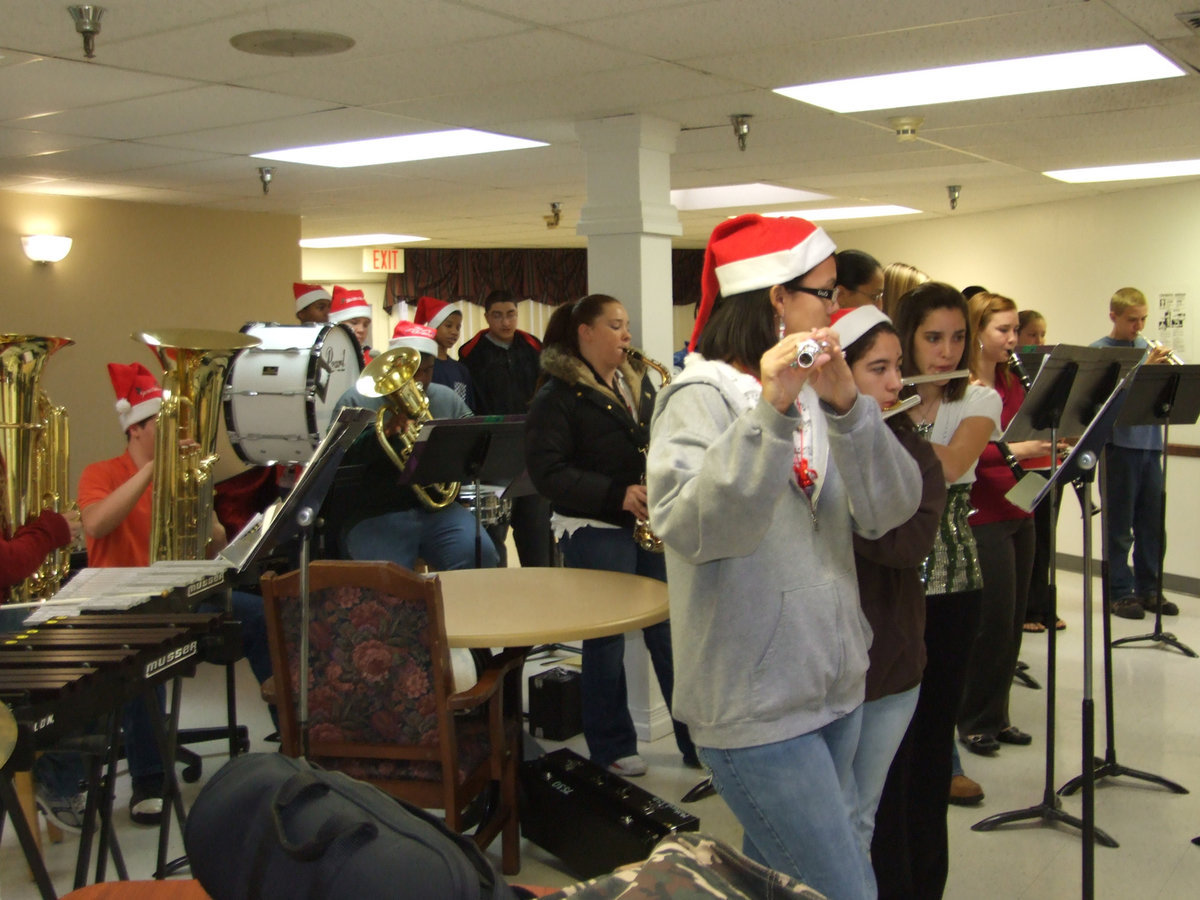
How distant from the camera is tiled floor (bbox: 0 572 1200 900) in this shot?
2848 millimetres

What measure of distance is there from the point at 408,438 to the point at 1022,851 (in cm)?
232

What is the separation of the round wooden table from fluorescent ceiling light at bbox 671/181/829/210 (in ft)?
13.7

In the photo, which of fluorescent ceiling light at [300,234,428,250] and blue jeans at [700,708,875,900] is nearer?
blue jeans at [700,708,875,900]

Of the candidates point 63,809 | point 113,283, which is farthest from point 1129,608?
point 113,283

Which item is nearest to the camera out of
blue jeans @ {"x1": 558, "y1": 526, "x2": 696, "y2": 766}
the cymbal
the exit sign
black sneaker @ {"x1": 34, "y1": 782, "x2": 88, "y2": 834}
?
the cymbal

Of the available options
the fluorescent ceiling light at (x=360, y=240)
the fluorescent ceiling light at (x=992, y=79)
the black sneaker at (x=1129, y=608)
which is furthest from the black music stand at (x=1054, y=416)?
the fluorescent ceiling light at (x=360, y=240)

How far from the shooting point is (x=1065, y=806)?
327cm

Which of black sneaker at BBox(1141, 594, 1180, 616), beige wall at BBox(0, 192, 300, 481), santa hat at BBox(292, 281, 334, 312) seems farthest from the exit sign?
black sneaker at BBox(1141, 594, 1180, 616)

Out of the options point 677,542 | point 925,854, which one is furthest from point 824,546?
point 925,854

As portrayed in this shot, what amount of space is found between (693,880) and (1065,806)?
2.67 metres

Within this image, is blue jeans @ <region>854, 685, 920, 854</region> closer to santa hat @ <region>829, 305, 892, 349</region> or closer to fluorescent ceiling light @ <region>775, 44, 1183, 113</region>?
santa hat @ <region>829, 305, 892, 349</region>

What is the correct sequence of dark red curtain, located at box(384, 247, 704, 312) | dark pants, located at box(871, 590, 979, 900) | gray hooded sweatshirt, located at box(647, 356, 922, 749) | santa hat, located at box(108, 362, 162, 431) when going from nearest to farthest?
gray hooded sweatshirt, located at box(647, 356, 922, 749) → dark pants, located at box(871, 590, 979, 900) → santa hat, located at box(108, 362, 162, 431) → dark red curtain, located at box(384, 247, 704, 312)

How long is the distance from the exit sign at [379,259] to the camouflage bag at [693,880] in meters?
9.82

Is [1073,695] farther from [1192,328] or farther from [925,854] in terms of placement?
[1192,328]
